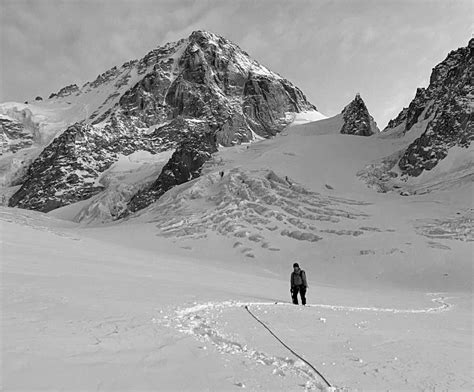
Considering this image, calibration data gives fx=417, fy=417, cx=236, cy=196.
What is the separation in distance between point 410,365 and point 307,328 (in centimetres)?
347

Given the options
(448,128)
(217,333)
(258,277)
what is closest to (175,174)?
(448,128)

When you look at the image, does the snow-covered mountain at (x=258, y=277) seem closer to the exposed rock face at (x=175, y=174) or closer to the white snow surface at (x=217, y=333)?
the white snow surface at (x=217, y=333)

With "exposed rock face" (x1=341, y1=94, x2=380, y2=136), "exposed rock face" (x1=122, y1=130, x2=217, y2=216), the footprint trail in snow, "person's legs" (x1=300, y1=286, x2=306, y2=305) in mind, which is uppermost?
"exposed rock face" (x1=341, y1=94, x2=380, y2=136)

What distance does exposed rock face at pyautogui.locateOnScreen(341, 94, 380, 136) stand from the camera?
138 m

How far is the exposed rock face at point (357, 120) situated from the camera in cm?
13800

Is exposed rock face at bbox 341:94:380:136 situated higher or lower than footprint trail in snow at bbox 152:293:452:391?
higher

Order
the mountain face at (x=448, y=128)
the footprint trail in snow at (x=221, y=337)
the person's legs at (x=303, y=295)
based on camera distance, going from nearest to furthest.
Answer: the footprint trail in snow at (x=221, y=337) → the person's legs at (x=303, y=295) → the mountain face at (x=448, y=128)

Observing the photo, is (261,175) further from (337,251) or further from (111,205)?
(111,205)

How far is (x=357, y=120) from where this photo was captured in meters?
142

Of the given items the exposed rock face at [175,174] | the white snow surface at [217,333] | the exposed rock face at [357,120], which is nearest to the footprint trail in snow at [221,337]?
the white snow surface at [217,333]

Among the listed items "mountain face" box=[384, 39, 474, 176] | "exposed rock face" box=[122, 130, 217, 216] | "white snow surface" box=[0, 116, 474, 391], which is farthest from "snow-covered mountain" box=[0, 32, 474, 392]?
"mountain face" box=[384, 39, 474, 176]

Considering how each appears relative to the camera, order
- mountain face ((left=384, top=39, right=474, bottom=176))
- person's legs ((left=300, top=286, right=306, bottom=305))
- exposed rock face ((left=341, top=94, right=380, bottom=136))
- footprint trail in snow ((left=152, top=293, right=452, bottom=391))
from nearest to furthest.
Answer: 1. footprint trail in snow ((left=152, top=293, right=452, bottom=391))
2. person's legs ((left=300, top=286, right=306, bottom=305))
3. mountain face ((left=384, top=39, right=474, bottom=176))
4. exposed rock face ((left=341, top=94, right=380, bottom=136))

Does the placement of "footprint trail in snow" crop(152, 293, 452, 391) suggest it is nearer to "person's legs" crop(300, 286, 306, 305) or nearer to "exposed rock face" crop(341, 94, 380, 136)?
"person's legs" crop(300, 286, 306, 305)

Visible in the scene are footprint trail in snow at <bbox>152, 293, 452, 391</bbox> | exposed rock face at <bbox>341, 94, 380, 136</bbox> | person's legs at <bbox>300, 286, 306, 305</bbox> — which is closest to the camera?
footprint trail in snow at <bbox>152, 293, 452, 391</bbox>
